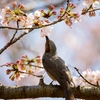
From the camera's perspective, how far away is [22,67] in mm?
3307

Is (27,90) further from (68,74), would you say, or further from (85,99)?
(68,74)

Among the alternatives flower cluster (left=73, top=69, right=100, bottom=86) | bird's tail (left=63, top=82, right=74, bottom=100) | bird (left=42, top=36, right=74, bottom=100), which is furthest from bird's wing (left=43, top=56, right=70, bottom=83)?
bird's tail (left=63, top=82, right=74, bottom=100)

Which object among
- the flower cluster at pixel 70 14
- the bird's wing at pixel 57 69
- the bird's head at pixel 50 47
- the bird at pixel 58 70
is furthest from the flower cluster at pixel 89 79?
the bird's head at pixel 50 47

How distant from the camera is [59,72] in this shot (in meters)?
3.80

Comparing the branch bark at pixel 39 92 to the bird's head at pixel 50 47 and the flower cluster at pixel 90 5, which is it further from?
the bird's head at pixel 50 47

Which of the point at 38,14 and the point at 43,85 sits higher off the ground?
the point at 38,14

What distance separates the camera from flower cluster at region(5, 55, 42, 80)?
127 inches

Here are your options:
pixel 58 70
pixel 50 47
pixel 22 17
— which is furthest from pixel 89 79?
pixel 50 47

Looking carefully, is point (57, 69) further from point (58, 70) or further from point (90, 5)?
point (90, 5)

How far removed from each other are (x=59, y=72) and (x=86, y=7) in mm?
918

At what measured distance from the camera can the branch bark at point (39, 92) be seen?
9.77ft

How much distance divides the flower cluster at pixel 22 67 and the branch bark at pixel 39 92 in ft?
0.77

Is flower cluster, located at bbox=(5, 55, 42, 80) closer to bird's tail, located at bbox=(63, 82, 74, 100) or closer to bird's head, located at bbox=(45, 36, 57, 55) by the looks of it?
bird's tail, located at bbox=(63, 82, 74, 100)

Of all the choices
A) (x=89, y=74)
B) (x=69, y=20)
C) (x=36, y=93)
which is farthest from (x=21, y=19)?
(x=89, y=74)
